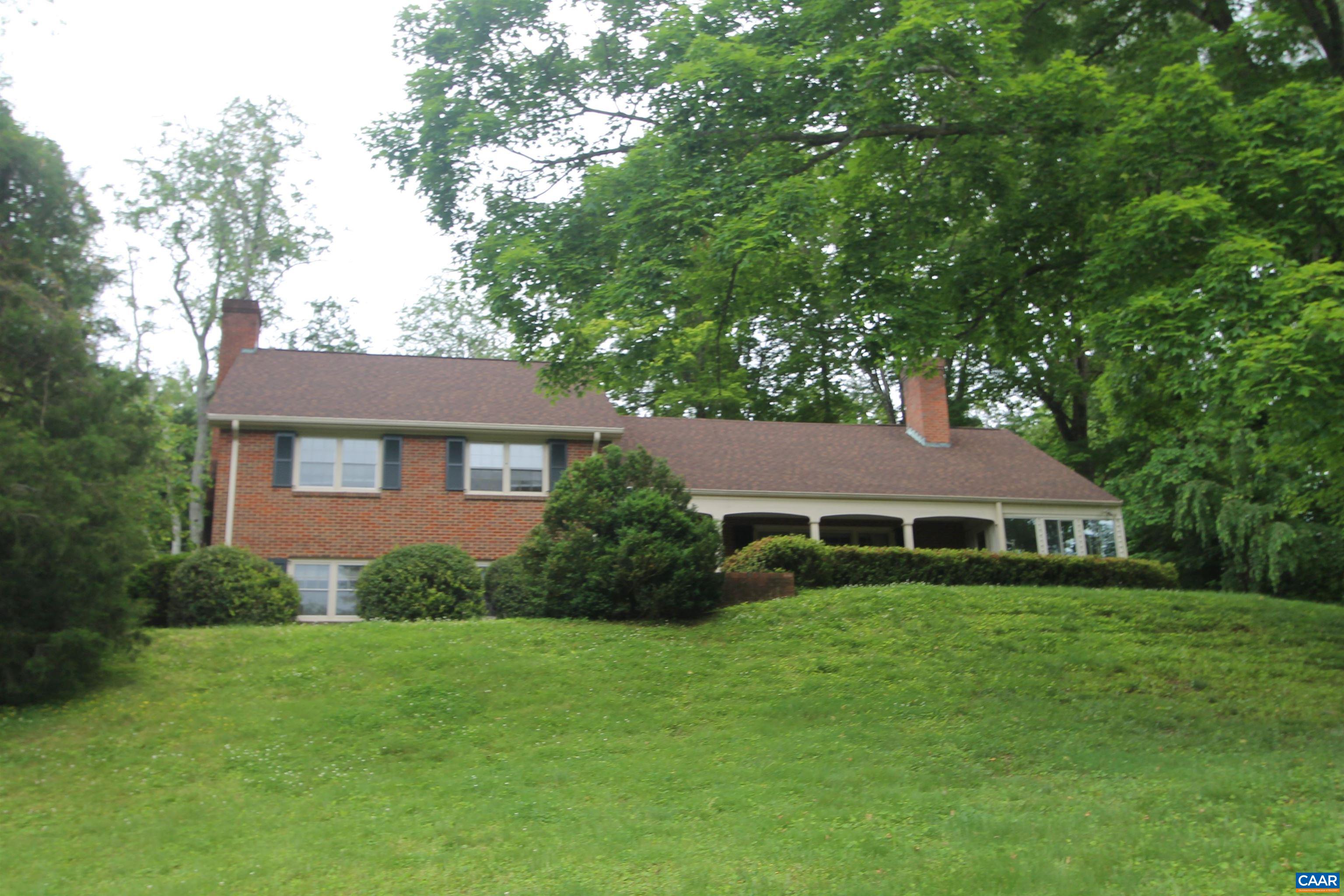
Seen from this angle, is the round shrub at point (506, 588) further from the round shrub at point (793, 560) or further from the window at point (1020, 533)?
the window at point (1020, 533)

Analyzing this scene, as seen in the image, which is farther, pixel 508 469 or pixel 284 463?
pixel 508 469

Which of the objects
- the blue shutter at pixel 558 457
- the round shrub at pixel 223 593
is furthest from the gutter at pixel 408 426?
the round shrub at pixel 223 593

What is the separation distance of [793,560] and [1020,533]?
993 cm

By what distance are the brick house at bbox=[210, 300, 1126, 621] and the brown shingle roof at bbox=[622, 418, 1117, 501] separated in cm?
6

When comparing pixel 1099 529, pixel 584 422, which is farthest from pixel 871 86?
pixel 1099 529

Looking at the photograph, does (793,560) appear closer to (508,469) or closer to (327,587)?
(508,469)

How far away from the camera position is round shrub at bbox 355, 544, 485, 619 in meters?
19.7

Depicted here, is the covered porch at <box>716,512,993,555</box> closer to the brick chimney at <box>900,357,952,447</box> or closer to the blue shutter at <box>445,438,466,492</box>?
the brick chimney at <box>900,357,952,447</box>

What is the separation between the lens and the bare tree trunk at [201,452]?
3319cm

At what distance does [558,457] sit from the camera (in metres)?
24.7

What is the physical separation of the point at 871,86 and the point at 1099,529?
18.9 metres

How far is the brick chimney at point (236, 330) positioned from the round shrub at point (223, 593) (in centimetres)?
854

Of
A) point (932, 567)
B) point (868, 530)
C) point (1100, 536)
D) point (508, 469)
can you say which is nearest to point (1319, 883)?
point (932, 567)

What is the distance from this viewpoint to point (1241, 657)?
52.2 ft
